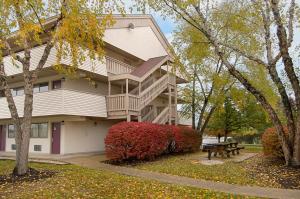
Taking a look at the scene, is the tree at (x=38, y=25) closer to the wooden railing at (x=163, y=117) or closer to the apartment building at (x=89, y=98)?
the apartment building at (x=89, y=98)

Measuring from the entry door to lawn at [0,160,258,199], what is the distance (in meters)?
8.49

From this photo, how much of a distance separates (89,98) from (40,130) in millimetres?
5236

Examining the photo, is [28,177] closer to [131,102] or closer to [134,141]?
[134,141]

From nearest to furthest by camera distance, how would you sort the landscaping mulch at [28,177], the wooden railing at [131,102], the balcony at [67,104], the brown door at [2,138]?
the landscaping mulch at [28,177], the balcony at [67,104], the wooden railing at [131,102], the brown door at [2,138]

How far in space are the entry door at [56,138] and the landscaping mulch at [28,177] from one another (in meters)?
7.72

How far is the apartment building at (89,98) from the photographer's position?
18.8 meters

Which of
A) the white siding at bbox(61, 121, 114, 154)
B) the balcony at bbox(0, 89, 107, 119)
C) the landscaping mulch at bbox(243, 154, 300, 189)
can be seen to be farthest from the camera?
the white siding at bbox(61, 121, 114, 154)

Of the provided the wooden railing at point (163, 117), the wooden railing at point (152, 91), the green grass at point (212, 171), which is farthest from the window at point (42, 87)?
the green grass at point (212, 171)

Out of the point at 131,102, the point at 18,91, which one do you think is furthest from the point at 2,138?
the point at 131,102

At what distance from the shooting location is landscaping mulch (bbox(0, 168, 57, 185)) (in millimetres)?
11234

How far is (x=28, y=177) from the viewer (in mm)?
11625

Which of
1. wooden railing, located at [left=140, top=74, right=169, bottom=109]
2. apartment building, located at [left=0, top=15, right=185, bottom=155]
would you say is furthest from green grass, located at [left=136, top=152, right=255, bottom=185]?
wooden railing, located at [left=140, top=74, right=169, bottom=109]

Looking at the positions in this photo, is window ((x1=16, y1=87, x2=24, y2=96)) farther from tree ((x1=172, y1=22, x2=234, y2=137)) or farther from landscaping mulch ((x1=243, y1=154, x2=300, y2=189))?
landscaping mulch ((x1=243, y1=154, x2=300, y2=189))

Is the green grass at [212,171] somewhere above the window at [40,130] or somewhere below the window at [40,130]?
below
